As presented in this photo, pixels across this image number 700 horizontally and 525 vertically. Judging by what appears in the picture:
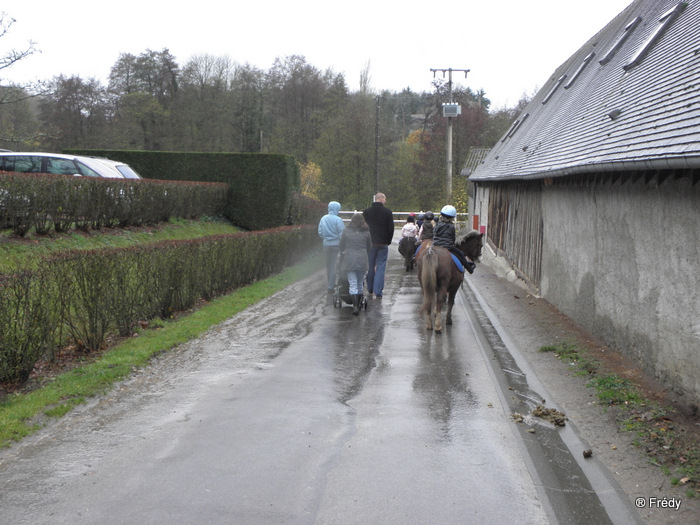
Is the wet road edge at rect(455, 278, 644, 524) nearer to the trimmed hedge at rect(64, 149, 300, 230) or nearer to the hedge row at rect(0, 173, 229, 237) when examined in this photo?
the hedge row at rect(0, 173, 229, 237)

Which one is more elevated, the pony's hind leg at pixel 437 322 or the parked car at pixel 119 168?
the parked car at pixel 119 168

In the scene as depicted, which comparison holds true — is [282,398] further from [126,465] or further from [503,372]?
[503,372]

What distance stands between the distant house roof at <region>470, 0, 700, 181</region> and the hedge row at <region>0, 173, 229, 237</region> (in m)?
9.42

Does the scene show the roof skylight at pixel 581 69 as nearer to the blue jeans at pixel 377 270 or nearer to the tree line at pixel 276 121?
the blue jeans at pixel 377 270

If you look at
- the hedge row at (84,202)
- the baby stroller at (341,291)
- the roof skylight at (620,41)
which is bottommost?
the baby stroller at (341,291)

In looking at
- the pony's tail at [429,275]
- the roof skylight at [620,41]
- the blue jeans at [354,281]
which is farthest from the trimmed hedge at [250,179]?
the pony's tail at [429,275]

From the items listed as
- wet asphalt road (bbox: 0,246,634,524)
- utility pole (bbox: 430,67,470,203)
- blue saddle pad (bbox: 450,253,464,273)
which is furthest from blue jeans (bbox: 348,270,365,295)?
utility pole (bbox: 430,67,470,203)

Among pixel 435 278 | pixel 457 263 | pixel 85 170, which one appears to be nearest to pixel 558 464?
pixel 435 278

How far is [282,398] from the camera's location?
6.68 metres

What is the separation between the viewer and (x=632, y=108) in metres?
10.4

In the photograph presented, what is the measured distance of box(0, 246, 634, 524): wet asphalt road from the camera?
13.9 ft

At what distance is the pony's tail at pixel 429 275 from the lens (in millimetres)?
10086

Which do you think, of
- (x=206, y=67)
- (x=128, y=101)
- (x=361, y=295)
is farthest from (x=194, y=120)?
(x=361, y=295)

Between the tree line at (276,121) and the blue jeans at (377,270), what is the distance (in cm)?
3582
